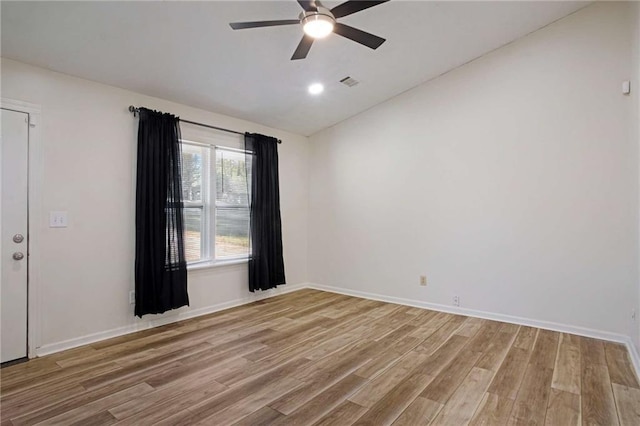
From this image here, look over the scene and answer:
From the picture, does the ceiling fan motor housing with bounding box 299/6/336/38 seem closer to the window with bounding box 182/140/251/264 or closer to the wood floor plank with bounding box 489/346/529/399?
the window with bounding box 182/140/251/264

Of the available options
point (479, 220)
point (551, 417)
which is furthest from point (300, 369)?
point (479, 220)

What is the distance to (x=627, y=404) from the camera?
7.27 feet

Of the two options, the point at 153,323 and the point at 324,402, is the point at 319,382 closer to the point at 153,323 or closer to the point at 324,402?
the point at 324,402

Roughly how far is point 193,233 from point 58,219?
141cm

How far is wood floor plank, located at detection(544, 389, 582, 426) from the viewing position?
80.1 inches

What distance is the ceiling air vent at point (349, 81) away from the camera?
4039 mm

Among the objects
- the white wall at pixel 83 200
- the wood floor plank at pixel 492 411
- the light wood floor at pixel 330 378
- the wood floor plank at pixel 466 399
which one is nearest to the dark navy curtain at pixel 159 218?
the white wall at pixel 83 200

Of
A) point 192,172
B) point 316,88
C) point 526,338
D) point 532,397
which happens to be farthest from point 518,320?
point 192,172

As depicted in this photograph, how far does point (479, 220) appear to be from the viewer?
13.5 ft

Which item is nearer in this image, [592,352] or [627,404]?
[627,404]

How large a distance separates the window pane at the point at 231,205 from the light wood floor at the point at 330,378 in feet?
3.73

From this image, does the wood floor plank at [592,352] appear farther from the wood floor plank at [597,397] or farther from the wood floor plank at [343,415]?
the wood floor plank at [343,415]

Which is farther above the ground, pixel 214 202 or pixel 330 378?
pixel 214 202

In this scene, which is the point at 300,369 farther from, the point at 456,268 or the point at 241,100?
the point at 241,100
